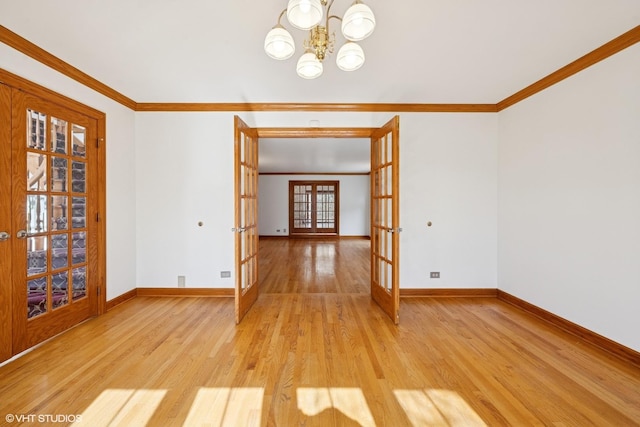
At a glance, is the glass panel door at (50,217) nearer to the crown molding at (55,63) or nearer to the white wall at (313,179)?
the crown molding at (55,63)

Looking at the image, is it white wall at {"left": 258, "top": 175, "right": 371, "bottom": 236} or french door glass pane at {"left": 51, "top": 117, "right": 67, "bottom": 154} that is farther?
white wall at {"left": 258, "top": 175, "right": 371, "bottom": 236}

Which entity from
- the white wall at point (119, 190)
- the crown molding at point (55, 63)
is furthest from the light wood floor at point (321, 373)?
the crown molding at point (55, 63)

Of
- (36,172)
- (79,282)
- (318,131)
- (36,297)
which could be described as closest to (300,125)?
(318,131)

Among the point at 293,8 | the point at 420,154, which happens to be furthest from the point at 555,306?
the point at 293,8

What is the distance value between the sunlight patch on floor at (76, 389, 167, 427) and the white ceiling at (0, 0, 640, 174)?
8.16 feet

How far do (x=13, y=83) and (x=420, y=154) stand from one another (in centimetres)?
395

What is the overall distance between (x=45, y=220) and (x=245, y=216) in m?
1.72

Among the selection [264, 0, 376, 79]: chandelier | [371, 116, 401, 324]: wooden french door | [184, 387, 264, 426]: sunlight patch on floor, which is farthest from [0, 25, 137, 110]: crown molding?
[371, 116, 401, 324]: wooden french door

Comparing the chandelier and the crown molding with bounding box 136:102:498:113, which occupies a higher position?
the crown molding with bounding box 136:102:498:113

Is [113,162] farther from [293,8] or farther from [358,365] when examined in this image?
[358,365]

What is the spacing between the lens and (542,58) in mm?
2504

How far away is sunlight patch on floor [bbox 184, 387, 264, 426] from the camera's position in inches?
61.7

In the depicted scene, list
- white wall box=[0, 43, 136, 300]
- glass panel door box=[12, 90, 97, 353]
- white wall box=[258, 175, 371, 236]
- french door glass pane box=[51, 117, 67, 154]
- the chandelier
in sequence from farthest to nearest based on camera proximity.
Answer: white wall box=[258, 175, 371, 236]
white wall box=[0, 43, 136, 300]
french door glass pane box=[51, 117, 67, 154]
glass panel door box=[12, 90, 97, 353]
the chandelier

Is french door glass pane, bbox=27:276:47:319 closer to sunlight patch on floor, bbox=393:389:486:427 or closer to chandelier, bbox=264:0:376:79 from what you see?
chandelier, bbox=264:0:376:79
